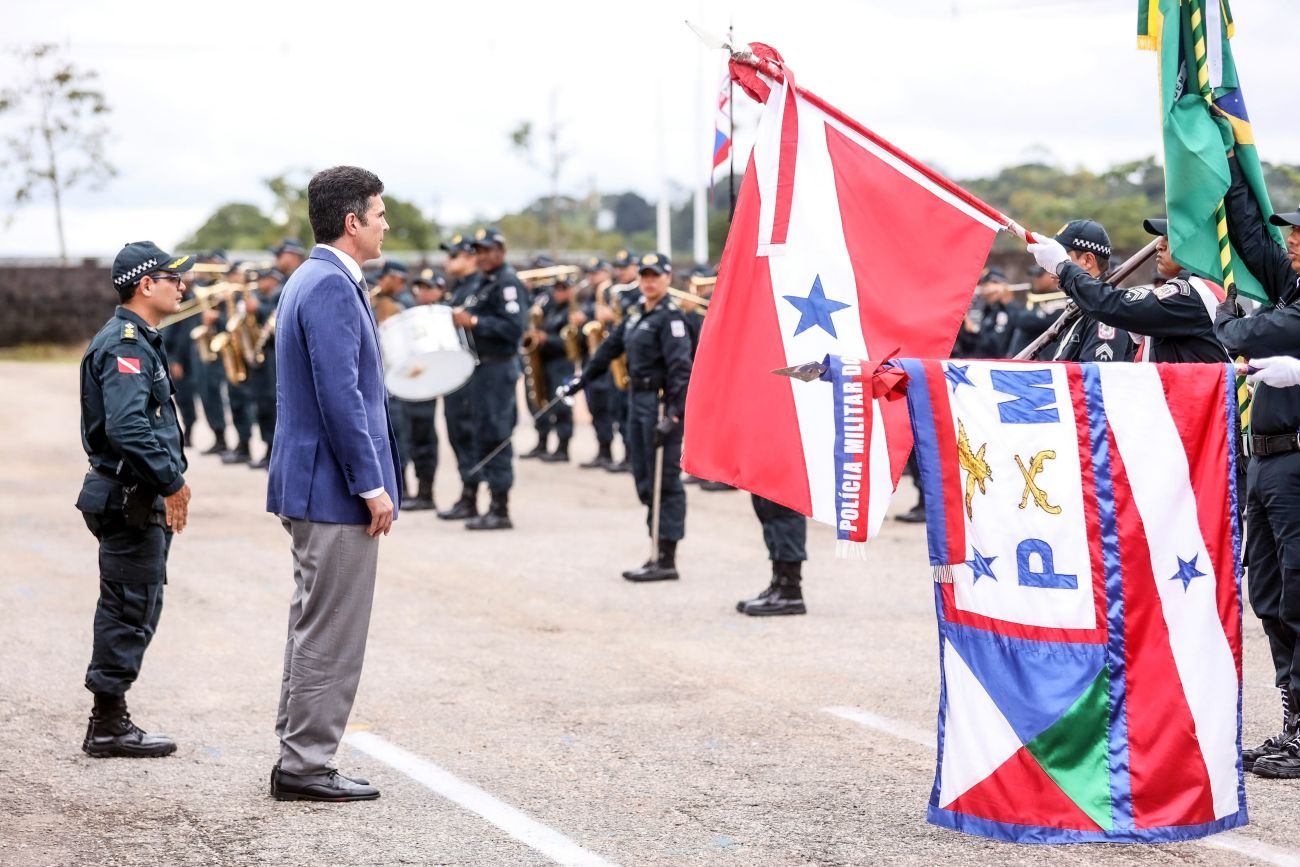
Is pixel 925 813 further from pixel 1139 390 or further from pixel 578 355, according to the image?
pixel 578 355

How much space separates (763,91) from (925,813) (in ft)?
9.06

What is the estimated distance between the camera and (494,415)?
12734mm

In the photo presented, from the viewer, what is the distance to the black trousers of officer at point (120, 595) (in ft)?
19.5

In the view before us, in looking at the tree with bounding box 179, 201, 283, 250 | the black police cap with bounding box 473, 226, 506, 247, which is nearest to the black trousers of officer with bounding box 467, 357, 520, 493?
the black police cap with bounding box 473, 226, 506, 247

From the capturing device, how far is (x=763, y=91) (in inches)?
233

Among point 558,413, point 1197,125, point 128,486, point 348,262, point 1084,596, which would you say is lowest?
point 558,413

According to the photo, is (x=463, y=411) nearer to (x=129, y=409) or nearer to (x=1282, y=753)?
(x=129, y=409)

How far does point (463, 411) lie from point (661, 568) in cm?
397

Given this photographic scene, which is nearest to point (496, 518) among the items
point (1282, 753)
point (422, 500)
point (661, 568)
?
point (422, 500)

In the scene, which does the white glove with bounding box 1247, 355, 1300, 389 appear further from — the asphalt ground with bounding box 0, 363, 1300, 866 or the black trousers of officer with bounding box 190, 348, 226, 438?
the black trousers of officer with bounding box 190, 348, 226, 438

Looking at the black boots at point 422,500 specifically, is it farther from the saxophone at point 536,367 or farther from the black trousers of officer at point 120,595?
the black trousers of officer at point 120,595

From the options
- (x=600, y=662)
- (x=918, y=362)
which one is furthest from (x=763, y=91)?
(x=600, y=662)

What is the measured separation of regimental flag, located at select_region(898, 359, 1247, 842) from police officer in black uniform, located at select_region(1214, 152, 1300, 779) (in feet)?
2.13

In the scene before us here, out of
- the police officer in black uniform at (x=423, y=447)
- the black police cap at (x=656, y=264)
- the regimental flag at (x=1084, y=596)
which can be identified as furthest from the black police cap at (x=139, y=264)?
the police officer in black uniform at (x=423, y=447)
